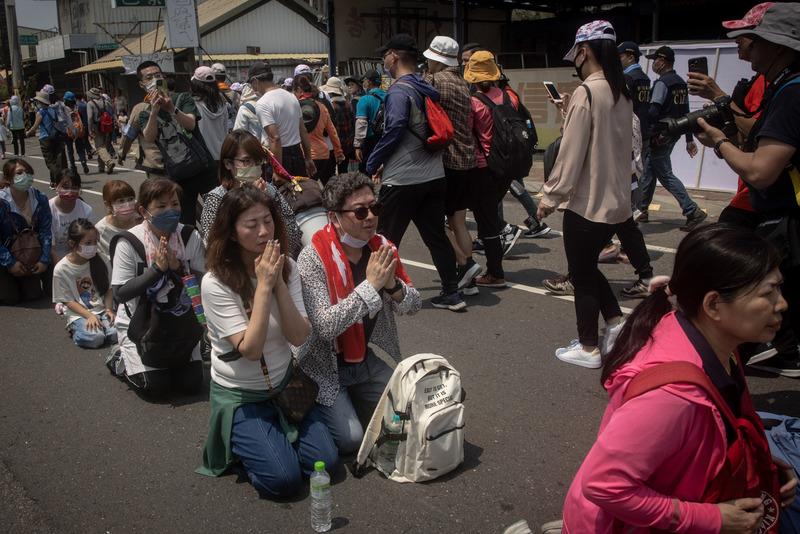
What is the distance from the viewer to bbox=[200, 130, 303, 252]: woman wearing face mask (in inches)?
176

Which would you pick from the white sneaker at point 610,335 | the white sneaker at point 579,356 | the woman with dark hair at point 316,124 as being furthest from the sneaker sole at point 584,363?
the woman with dark hair at point 316,124

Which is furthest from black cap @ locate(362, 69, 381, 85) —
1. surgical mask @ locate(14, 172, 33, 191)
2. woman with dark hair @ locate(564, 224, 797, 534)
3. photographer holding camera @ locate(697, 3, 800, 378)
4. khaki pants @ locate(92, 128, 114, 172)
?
woman with dark hair @ locate(564, 224, 797, 534)

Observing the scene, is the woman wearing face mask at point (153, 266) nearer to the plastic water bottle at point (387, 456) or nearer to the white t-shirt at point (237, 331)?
the white t-shirt at point (237, 331)

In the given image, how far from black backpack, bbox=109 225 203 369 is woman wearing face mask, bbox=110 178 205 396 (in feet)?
0.13

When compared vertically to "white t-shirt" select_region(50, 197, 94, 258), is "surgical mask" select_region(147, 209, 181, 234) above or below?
above

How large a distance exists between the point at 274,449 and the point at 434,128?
296cm

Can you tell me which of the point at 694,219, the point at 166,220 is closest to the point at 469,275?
the point at 166,220

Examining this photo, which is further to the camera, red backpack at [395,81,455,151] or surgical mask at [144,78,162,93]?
surgical mask at [144,78,162,93]

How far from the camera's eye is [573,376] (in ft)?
13.9

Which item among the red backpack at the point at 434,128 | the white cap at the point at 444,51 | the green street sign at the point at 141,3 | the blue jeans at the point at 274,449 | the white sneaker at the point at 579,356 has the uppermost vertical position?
the green street sign at the point at 141,3

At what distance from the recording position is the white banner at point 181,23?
14.1 metres

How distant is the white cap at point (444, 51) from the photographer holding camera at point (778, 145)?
2.57 metres

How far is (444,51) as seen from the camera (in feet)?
18.2

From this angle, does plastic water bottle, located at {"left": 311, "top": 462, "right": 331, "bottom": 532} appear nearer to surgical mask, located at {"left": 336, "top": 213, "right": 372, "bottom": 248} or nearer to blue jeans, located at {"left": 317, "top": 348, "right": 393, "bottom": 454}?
blue jeans, located at {"left": 317, "top": 348, "right": 393, "bottom": 454}
